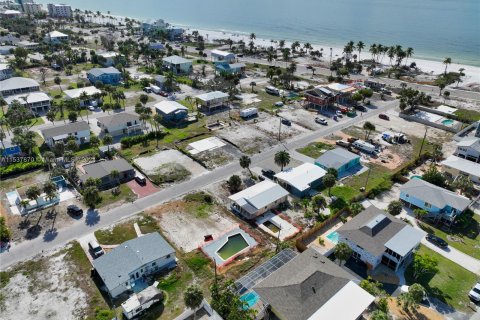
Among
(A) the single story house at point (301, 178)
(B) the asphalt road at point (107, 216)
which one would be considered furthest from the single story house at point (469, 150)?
(B) the asphalt road at point (107, 216)

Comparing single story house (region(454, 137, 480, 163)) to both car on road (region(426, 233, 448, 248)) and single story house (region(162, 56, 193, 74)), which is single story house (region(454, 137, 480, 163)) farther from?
single story house (region(162, 56, 193, 74))

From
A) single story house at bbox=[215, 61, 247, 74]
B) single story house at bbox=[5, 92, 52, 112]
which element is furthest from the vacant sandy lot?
single story house at bbox=[215, 61, 247, 74]

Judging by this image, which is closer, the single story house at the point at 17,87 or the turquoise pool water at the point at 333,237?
the turquoise pool water at the point at 333,237

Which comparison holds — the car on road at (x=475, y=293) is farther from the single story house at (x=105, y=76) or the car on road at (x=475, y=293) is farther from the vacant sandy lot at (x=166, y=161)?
the single story house at (x=105, y=76)

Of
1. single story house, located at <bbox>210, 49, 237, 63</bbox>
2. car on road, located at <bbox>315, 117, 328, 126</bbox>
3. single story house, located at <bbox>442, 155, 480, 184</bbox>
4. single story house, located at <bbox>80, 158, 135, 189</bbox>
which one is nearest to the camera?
single story house, located at <bbox>80, 158, 135, 189</bbox>

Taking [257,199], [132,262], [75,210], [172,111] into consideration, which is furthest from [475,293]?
[172,111]

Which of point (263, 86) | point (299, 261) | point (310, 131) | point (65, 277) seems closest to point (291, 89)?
point (263, 86)
